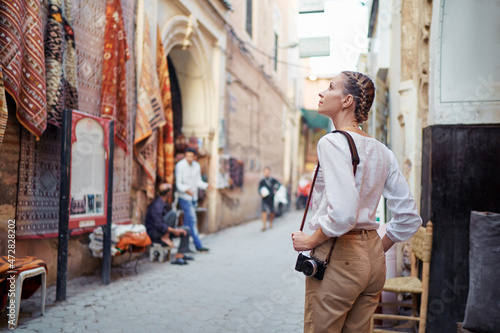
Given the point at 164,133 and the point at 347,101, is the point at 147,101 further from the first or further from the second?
the point at 347,101

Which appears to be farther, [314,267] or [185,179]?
[185,179]

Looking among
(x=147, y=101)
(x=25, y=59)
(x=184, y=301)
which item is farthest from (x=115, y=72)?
(x=184, y=301)

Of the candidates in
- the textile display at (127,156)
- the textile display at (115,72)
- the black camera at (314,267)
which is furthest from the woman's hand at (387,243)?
the textile display at (127,156)

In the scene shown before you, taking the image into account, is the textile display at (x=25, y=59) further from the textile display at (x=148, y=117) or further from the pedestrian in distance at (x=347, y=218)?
the pedestrian in distance at (x=347, y=218)

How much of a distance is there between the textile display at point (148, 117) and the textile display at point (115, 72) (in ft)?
1.37

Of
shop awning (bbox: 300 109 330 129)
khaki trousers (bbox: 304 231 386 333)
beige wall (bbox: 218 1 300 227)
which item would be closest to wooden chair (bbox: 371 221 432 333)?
khaki trousers (bbox: 304 231 386 333)

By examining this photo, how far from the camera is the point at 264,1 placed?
1584 centimetres

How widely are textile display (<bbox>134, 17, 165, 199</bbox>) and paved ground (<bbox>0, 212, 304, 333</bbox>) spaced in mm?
1475

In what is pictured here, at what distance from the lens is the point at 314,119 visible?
2962 centimetres

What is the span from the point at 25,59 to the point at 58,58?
49cm

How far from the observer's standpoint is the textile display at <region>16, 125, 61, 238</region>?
4574 millimetres

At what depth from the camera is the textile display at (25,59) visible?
390 cm

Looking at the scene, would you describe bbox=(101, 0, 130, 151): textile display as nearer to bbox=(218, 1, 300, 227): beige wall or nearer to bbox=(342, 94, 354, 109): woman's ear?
bbox=(342, 94, 354, 109): woman's ear

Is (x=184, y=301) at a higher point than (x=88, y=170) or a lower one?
lower
